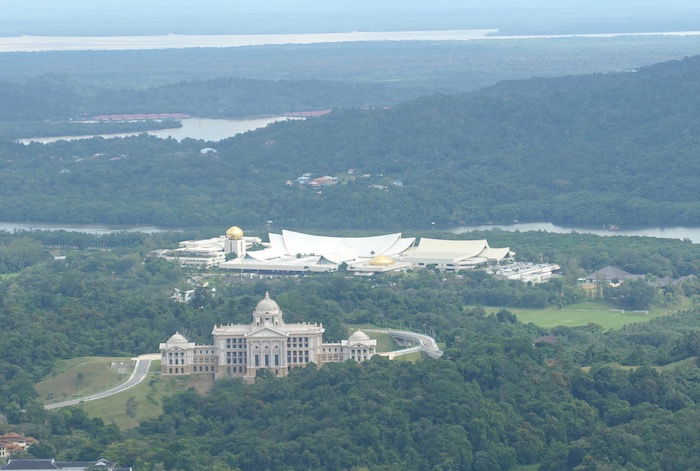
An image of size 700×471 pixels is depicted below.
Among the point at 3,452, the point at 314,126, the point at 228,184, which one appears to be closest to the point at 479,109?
the point at 314,126

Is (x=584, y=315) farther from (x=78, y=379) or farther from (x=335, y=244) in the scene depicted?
(x=78, y=379)

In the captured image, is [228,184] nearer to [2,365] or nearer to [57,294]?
[57,294]

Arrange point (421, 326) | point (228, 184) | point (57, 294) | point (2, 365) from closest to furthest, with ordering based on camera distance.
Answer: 1. point (2, 365)
2. point (421, 326)
3. point (57, 294)
4. point (228, 184)

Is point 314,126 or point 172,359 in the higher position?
point 314,126

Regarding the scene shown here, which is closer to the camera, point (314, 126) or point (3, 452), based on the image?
point (3, 452)

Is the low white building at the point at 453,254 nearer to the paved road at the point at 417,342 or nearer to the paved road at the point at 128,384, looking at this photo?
the paved road at the point at 417,342
